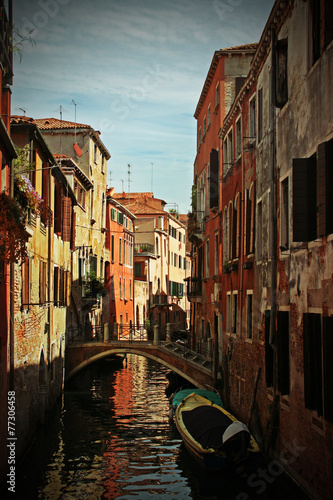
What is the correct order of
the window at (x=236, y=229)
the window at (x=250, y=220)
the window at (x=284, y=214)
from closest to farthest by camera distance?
1. the window at (x=284, y=214)
2. the window at (x=250, y=220)
3. the window at (x=236, y=229)

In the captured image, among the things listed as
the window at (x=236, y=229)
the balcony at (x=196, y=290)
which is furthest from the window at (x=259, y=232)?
the balcony at (x=196, y=290)

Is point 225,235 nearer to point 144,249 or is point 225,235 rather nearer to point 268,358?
point 268,358

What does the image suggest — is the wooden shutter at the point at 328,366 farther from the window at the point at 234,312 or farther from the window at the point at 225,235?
the window at the point at 225,235

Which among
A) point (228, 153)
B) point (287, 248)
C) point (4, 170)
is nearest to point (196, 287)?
point (228, 153)

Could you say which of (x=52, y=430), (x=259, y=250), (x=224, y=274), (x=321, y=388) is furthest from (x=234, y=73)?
(x=321, y=388)

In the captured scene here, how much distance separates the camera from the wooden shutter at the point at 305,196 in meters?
9.02

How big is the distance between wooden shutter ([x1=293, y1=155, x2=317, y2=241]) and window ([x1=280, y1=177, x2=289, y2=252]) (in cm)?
210

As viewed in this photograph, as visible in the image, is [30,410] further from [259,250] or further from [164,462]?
[259,250]

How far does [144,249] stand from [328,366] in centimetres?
4002

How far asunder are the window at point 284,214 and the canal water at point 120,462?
4263 millimetres

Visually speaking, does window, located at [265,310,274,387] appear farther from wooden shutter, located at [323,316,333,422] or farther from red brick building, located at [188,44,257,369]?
red brick building, located at [188,44,257,369]

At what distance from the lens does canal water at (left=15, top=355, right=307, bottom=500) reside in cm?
1173

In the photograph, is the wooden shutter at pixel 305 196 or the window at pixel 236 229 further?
the window at pixel 236 229

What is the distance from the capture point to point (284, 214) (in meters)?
11.4
